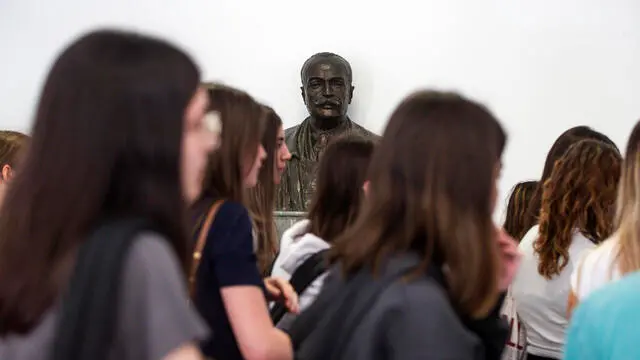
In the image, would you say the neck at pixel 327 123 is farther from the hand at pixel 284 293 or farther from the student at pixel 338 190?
the hand at pixel 284 293

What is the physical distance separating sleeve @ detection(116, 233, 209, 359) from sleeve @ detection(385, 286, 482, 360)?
38 centimetres

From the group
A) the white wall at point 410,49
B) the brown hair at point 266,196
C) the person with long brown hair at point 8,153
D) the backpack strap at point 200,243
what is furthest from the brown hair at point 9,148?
the white wall at point 410,49

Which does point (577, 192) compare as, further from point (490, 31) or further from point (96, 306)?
point (490, 31)

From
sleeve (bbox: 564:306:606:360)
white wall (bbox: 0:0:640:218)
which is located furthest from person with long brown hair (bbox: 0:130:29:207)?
white wall (bbox: 0:0:640:218)

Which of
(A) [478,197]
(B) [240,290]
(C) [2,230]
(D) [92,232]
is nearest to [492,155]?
(A) [478,197]

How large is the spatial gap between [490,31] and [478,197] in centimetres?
481

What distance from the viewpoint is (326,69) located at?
5621 millimetres

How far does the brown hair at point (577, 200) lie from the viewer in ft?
8.99

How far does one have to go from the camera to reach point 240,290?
171 cm

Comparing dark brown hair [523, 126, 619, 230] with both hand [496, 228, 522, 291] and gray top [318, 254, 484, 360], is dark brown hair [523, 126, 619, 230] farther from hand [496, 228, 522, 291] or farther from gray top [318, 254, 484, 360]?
gray top [318, 254, 484, 360]

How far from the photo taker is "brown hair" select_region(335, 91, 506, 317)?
4.66 feet

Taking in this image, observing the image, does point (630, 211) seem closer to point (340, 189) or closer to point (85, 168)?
point (340, 189)

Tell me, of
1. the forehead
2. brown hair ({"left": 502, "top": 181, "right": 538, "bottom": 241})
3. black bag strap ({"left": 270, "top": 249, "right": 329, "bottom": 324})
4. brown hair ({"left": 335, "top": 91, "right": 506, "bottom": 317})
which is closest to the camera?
brown hair ({"left": 335, "top": 91, "right": 506, "bottom": 317})

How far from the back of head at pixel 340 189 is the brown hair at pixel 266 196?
0.17 metres
